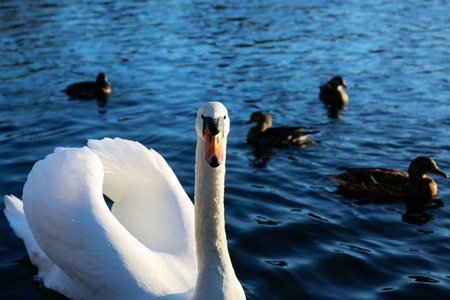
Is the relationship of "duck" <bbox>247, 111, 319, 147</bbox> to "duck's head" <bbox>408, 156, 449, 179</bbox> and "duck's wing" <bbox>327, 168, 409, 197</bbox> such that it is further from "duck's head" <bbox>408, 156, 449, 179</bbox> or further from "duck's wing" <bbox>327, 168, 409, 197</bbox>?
"duck's head" <bbox>408, 156, 449, 179</bbox>

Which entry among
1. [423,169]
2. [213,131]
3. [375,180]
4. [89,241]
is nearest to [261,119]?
[375,180]

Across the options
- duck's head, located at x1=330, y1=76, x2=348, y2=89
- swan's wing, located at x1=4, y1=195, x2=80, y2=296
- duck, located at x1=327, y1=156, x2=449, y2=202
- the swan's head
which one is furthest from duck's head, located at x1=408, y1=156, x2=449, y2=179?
swan's wing, located at x1=4, y1=195, x2=80, y2=296

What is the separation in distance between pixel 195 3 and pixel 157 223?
2136 cm

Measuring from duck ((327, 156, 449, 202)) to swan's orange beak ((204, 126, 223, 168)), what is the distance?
15.9 ft

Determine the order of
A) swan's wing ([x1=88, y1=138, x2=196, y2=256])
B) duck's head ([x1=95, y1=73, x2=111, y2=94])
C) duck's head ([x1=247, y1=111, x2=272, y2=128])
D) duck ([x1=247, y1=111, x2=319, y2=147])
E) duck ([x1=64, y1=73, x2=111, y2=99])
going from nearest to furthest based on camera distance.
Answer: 1. swan's wing ([x1=88, y1=138, x2=196, y2=256])
2. duck ([x1=247, y1=111, x2=319, y2=147])
3. duck's head ([x1=247, y1=111, x2=272, y2=128])
4. duck ([x1=64, y1=73, x2=111, y2=99])
5. duck's head ([x1=95, y1=73, x2=111, y2=94])

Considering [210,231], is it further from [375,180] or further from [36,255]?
[375,180]

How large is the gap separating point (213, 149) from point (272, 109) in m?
Result: 8.79

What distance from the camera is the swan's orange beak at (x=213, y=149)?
13.3 feet

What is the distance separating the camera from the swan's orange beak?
4066mm

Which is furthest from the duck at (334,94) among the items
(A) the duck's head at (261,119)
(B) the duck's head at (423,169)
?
(B) the duck's head at (423,169)

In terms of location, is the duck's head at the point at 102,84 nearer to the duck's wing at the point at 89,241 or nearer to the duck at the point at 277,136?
the duck at the point at 277,136

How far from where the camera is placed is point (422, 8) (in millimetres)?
23172

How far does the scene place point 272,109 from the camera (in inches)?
503

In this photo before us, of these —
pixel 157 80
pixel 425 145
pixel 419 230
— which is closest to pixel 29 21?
pixel 157 80
